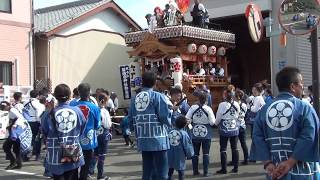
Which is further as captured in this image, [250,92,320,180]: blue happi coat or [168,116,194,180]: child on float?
[168,116,194,180]: child on float

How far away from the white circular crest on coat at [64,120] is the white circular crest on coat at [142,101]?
4.21 feet

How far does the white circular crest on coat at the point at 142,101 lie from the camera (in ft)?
24.7

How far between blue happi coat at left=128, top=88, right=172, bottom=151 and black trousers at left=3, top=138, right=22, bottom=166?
481 cm

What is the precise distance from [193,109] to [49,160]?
162 inches

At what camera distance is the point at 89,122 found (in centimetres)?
850

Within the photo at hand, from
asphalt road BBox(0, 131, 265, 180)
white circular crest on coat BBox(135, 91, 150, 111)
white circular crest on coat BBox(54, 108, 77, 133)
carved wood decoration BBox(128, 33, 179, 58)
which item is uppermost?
carved wood decoration BBox(128, 33, 179, 58)

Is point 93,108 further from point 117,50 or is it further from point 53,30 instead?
point 117,50

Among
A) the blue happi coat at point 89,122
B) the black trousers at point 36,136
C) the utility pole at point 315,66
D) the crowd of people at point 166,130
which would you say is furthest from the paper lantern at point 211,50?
the utility pole at point 315,66

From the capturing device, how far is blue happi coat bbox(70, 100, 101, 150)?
8.30 m

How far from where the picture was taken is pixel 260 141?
15.9 ft

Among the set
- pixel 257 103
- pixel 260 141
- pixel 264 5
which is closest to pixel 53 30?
pixel 264 5

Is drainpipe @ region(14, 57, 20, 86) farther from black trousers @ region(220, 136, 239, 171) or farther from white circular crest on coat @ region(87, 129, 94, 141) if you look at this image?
white circular crest on coat @ region(87, 129, 94, 141)

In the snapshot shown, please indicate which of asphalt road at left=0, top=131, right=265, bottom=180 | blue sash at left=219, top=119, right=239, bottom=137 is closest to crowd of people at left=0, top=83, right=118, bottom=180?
asphalt road at left=0, top=131, right=265, bottom=180

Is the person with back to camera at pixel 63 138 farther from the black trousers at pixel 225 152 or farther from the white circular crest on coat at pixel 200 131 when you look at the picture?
the black trousers at pixel 225 152
